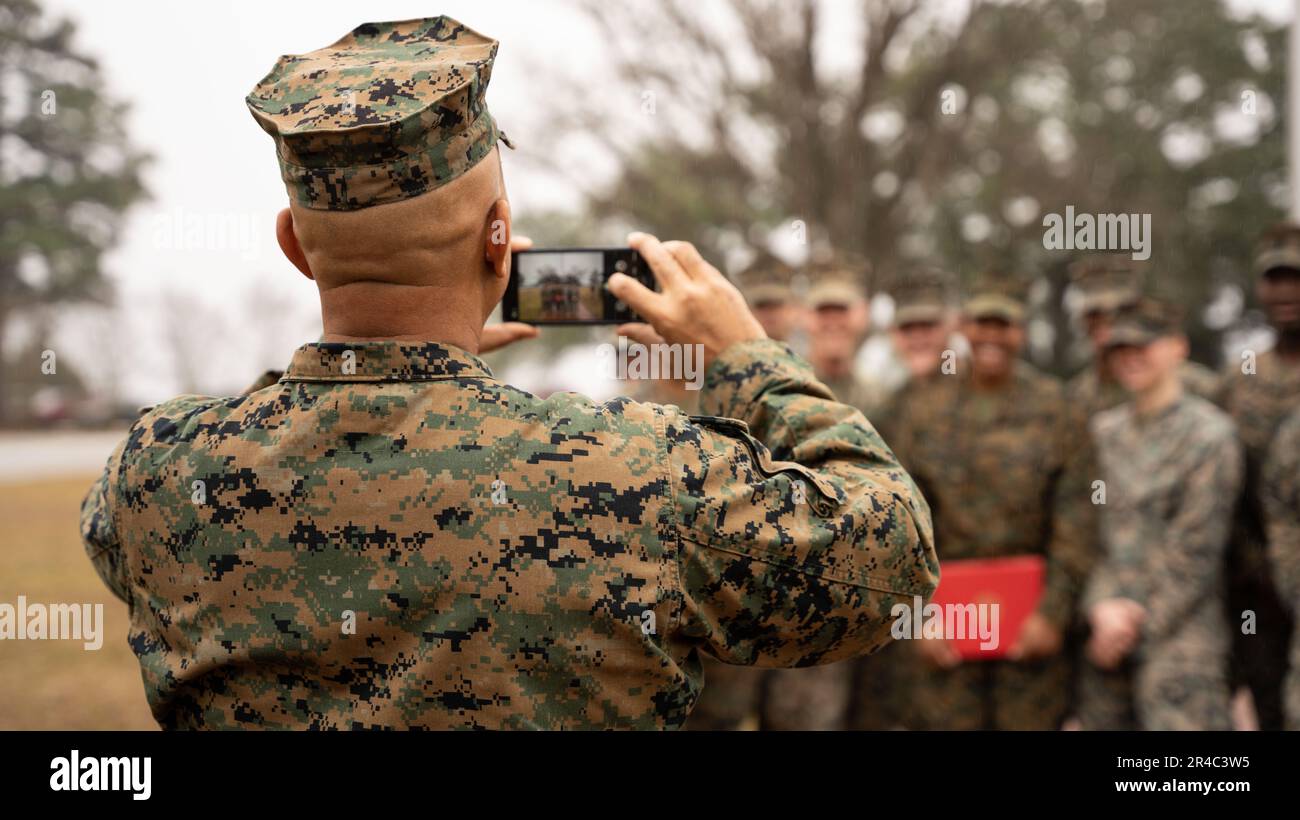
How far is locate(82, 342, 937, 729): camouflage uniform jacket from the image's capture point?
1303 millimetres

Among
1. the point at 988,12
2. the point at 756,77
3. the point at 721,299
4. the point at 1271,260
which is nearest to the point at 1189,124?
the point at 988,12

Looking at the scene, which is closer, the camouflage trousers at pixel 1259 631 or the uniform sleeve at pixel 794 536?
the uniform sleeve at pixel 794 536

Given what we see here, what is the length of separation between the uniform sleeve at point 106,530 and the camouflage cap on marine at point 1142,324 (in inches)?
145

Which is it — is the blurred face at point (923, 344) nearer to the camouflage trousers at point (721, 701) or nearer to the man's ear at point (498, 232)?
the camouflage trousers at point (721, 701)

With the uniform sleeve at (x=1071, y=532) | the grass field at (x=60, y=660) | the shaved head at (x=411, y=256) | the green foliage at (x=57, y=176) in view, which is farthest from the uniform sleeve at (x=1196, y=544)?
the green foliage at (x=57, y=176)

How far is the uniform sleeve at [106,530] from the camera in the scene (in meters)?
1.46

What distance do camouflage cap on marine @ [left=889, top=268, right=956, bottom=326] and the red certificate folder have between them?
114 centimetres

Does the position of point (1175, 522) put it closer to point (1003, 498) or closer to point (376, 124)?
point (1003, 498)

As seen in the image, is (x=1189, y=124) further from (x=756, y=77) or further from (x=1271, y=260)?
(x=1271, y=260)

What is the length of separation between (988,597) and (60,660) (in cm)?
572
